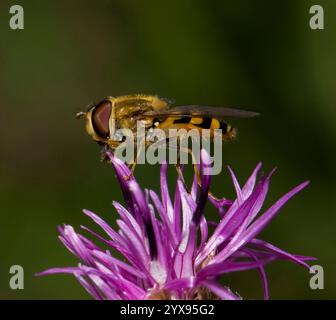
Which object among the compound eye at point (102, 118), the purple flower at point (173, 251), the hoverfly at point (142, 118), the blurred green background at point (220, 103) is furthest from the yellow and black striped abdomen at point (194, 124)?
the blurred green background at point (220, 103)

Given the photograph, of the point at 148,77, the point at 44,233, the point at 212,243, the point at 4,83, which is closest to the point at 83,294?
the point at 44,233

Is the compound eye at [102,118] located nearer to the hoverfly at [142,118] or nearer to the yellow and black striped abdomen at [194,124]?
the hoverfly at [142,118]

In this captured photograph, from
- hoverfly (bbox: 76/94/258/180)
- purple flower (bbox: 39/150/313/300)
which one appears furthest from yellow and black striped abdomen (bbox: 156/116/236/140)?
purple flower (bbox: 39/150/313/300)

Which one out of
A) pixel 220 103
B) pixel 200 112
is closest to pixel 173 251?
pixel 200 112

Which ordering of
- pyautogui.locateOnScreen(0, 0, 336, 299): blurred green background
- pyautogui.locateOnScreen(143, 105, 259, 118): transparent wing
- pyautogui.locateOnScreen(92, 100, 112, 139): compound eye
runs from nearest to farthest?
pyautogui.locateOnScreen(143, 105, 259, 118): transparent wing → pyautogui.locateOnScreen(92, 100, 112, 139): compound eye → pyautogui.locateOnScreen(0, 0, 336, 299): blurred green background

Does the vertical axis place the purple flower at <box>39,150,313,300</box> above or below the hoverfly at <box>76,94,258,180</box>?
below

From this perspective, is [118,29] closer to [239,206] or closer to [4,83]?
[4,83]

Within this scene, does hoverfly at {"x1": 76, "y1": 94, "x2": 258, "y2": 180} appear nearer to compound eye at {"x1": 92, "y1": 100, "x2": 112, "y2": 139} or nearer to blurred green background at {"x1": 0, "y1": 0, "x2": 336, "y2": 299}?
compound eye at {"x1": 92, "y1": 100, "x2": 112, "y2": 139}
